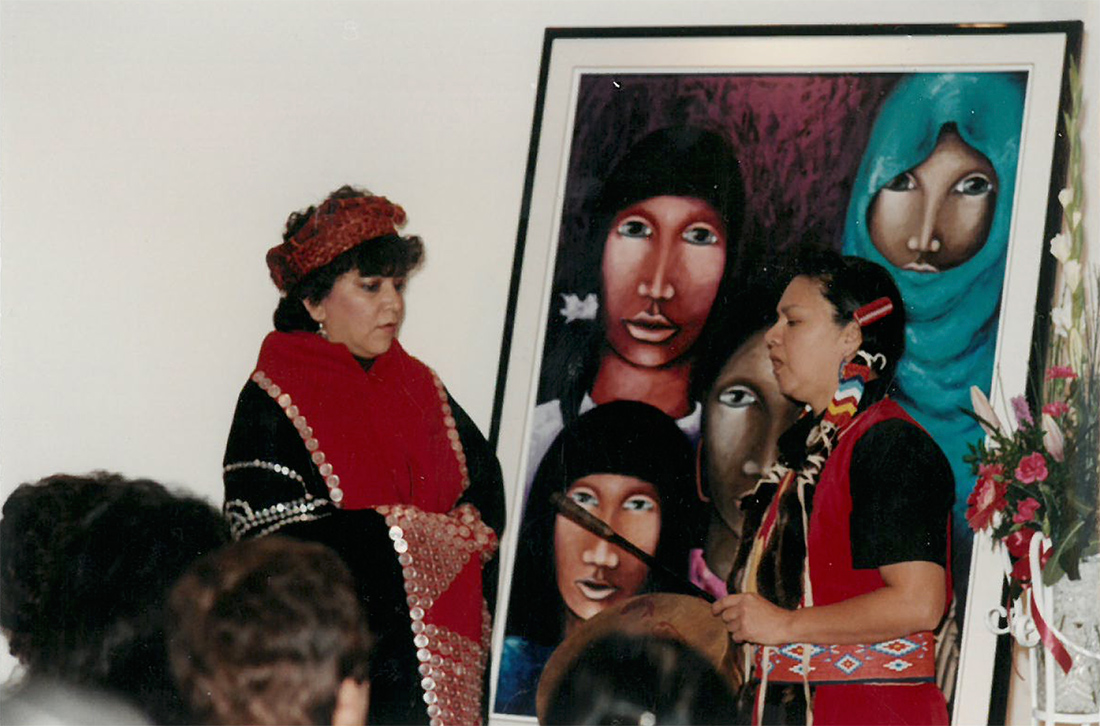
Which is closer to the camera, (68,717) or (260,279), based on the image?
(68,717)

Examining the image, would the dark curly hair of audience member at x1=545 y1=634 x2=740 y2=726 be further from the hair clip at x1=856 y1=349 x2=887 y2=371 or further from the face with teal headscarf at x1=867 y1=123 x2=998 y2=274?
the face with teal headscarf at x1=867 y1=123 x2=998 y2=274

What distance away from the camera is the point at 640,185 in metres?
3.18

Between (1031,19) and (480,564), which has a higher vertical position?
(1031,19)

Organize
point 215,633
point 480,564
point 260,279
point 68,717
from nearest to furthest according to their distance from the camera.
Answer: point 215,633 → point 68,717 → point 480,564 → point 260,279

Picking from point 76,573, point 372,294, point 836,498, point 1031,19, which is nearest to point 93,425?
Result: point 76,573

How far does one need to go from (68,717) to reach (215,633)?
0.42m

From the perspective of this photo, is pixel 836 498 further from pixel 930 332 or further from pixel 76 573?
pixel 76 573

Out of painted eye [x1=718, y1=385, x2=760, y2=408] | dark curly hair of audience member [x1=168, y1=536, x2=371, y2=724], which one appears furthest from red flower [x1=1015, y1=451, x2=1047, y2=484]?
dark curly hair of audience member [x1=168, y1=536, x2=371, y2=724]

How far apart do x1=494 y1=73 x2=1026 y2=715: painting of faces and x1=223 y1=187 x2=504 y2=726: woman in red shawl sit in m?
0.10

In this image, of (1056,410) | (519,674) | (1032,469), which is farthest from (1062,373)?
(519,674)

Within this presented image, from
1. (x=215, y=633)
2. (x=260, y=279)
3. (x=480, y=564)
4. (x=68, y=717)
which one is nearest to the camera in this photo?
(x=215, y=633)

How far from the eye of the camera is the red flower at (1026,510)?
2.67m

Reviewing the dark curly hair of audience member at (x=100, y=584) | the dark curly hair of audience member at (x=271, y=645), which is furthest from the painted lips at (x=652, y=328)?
the dark curly hair of audience member at (x=100, y=584)

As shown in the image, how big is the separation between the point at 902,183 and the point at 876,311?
0.83ft
